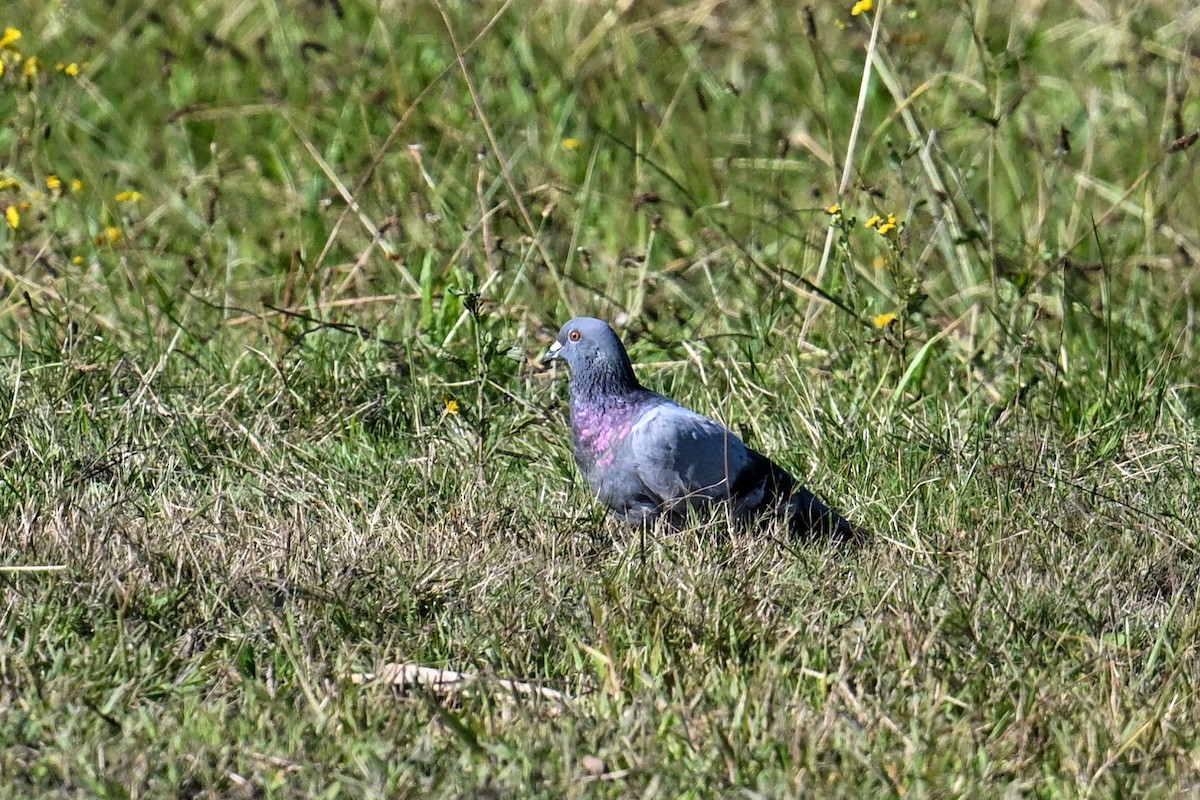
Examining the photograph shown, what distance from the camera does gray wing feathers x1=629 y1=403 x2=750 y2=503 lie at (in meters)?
3.64

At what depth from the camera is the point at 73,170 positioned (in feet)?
20.1

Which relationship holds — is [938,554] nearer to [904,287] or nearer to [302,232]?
[904,287]

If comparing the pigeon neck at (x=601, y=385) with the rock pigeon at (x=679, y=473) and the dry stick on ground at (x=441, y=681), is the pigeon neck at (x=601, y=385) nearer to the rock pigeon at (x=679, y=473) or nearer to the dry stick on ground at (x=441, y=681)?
the rock pigeon at (x=679, y=473)

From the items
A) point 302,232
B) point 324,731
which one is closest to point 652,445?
point 324,731

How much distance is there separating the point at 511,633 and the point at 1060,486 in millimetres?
1458

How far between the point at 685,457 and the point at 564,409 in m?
0.75

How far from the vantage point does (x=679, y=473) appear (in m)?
3.66

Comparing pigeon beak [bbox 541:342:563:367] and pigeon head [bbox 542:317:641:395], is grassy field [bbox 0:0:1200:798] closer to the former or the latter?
pigeon beak [bbox 541:342:563:367]

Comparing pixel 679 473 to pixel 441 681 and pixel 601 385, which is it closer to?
pixel 601 385

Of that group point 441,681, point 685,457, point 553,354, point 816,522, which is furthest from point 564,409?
point 441,681

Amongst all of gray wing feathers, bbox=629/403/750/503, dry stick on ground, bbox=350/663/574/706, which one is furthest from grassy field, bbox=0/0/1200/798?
gray wing feathers, bbox=629/403/750/503

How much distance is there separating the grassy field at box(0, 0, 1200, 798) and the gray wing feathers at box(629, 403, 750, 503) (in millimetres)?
148

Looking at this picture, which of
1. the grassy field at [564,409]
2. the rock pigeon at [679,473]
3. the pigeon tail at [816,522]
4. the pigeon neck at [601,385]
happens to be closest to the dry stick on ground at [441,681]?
the grassy field at [564,409]

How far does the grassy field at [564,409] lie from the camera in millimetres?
2617
